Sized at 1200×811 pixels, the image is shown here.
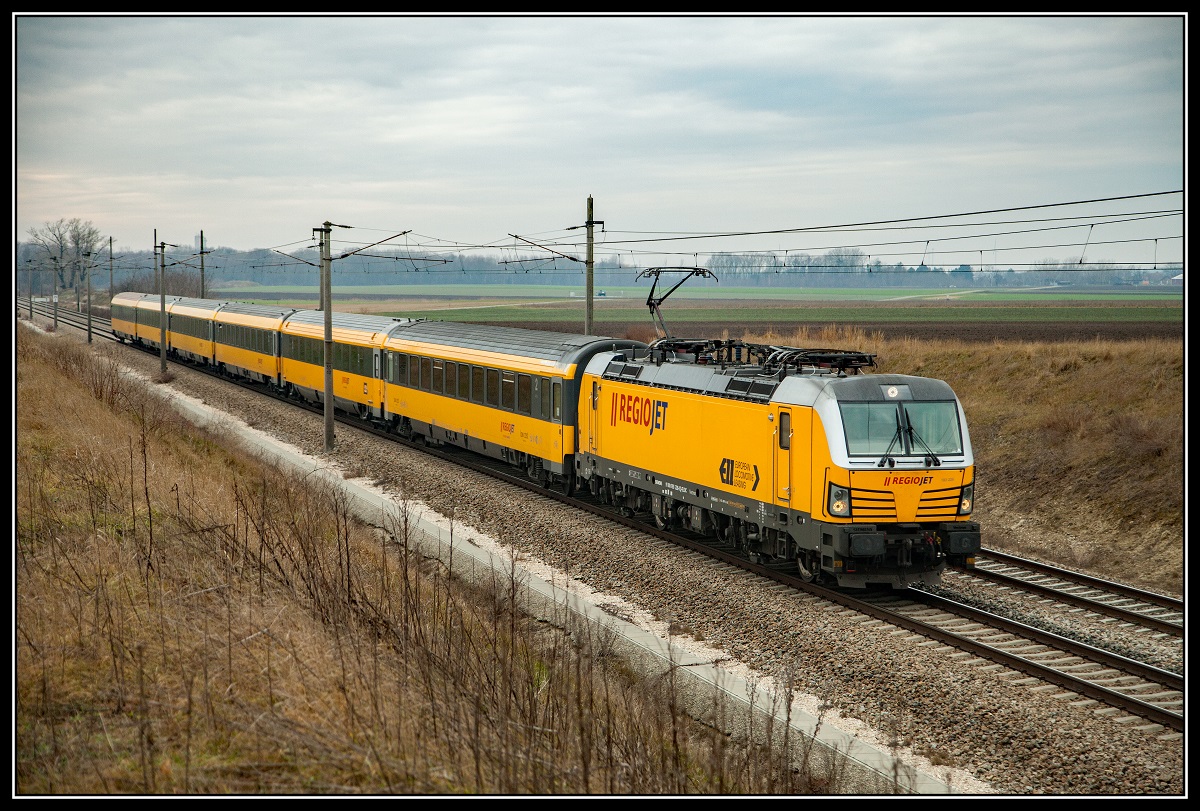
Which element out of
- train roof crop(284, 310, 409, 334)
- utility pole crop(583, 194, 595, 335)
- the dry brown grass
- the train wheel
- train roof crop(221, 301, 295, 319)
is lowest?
the train wheel

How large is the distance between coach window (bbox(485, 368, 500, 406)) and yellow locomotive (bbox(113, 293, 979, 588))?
0.05 meters

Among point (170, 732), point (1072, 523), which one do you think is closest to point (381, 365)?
point (1072, 523)

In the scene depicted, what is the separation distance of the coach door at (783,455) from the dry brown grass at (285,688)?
146 inches

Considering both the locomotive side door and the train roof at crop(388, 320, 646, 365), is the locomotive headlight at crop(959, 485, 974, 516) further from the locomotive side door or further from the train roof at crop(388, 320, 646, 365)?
the train roof at crop(388, 320, 646, 365)

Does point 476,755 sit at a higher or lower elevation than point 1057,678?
higher

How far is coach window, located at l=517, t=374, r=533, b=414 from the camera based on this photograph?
23.4m

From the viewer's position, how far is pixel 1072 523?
19812mm

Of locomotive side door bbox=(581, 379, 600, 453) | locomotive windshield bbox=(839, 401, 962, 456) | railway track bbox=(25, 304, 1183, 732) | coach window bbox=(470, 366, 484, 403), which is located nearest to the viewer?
railway track bbox=(25, 304, 1183, 732)

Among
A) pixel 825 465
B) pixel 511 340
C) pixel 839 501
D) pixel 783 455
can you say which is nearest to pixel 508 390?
pixel 511 340

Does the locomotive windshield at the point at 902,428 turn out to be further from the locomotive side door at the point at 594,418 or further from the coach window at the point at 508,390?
the coach window at the point at 508,390

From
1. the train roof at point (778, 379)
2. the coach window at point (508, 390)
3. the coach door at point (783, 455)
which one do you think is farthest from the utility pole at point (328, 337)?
the coach door at point (783, 455)

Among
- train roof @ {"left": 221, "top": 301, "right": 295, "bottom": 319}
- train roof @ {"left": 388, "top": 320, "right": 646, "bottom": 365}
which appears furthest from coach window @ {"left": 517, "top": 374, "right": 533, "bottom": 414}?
train roof @ {"left": 221, "top": 301, "right": 295, "bottom": 319}

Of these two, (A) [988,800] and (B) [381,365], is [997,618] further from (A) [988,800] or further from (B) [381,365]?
(B) [381,365]

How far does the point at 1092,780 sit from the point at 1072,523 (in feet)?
38.4
